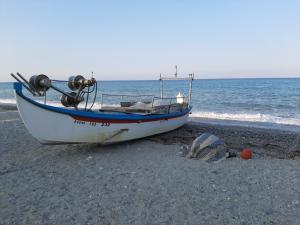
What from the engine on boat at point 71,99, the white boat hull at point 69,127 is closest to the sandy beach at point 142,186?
the white boat hull at point 69,127

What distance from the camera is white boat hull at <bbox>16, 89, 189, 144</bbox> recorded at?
8.38 m

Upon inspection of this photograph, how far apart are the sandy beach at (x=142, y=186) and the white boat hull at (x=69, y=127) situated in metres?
0.48

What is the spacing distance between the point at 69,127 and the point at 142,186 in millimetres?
3200

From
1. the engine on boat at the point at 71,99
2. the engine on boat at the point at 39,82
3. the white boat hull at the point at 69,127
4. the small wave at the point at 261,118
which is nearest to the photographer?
the white boat hull at the point at 69,127

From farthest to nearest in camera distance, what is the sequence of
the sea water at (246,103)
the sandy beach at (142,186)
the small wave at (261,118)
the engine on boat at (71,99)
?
1. the sea water at (246,103)
2. the small wave at (261,118)
3. the engine on boat at (71,99)
4. the sandy beach at (142,186)

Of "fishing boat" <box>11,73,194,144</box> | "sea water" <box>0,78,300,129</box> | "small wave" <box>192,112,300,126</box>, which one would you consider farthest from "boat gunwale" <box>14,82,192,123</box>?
"small wave" <box>192,112,300,126</box>

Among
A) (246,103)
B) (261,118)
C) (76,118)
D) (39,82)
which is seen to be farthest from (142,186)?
(246,103)

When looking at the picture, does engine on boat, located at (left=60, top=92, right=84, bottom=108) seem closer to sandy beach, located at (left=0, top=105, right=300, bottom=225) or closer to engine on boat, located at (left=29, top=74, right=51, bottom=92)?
engine on boat, located at (left=29, top=74, right=51, bottom=92)

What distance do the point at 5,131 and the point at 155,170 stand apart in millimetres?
8626

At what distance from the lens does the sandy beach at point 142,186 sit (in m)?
5.39

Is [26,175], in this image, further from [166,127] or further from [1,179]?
[166,127]

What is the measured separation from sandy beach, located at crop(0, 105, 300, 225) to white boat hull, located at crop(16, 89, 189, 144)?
0.48m

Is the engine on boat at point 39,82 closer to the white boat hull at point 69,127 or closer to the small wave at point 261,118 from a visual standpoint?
the white boat hull at point 69,127

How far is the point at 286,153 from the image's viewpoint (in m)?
10.1
